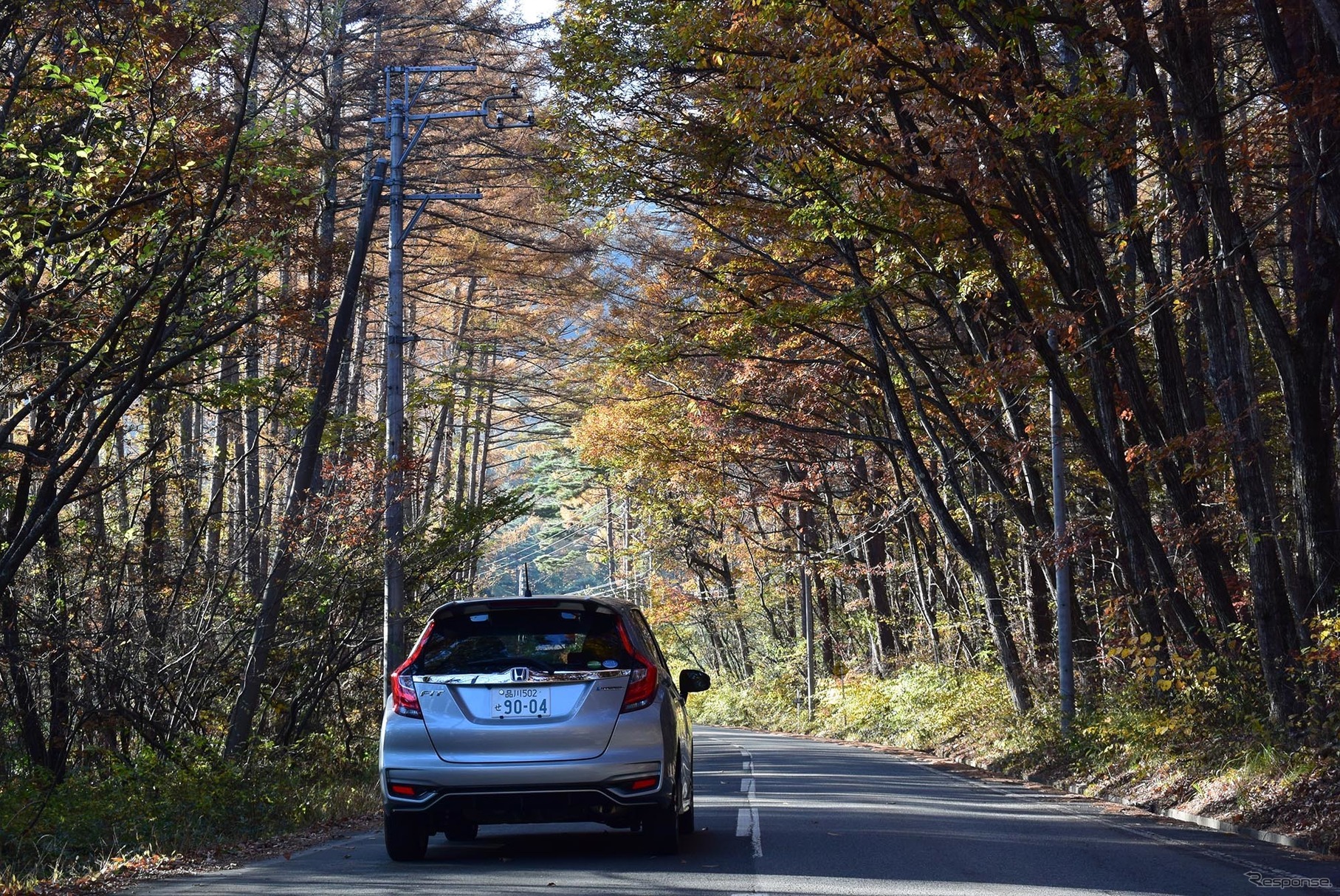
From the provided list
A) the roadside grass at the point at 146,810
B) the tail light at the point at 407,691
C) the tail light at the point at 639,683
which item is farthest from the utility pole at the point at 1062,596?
the tail light at the point at 407,691

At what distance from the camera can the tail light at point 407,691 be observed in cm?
817

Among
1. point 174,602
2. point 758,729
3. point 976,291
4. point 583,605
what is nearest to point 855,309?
point 976,291

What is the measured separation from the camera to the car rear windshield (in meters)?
8.23

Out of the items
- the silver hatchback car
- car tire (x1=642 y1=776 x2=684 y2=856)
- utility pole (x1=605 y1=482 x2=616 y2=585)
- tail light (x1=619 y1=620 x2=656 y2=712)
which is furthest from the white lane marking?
utility pole (x1=605 y1=482 x2=616 y2=585)

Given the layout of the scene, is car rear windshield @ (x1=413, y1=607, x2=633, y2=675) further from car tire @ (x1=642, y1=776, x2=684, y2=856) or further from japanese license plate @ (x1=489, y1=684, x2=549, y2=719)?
car tire @ (x1=642, y1=776, x2=684, y2=856)

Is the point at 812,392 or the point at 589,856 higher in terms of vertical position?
the point at 812,392

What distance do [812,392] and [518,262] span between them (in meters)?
7.33

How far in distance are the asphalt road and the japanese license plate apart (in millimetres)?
990

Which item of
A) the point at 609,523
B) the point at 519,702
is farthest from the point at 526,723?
the point at 609,523

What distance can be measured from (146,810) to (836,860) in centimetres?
637

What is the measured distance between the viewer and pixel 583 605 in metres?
8.48

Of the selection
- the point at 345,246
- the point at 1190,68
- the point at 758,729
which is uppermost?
the point at 345,246

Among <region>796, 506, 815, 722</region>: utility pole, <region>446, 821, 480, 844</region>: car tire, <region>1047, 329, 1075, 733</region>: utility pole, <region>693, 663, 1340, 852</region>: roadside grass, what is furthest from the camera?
<region>796, 506, 815, 722</region>: utility pole

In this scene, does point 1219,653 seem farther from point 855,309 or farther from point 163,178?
point 163,178
